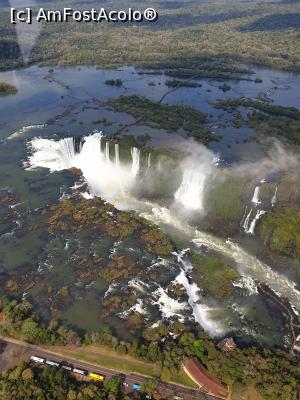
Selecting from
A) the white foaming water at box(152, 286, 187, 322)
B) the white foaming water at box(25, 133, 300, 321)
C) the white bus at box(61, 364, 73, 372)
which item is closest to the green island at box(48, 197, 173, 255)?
the white foaming water at box(25, 133, 300, 321)

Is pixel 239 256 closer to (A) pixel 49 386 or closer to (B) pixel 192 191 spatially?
(B) pixel 192 191

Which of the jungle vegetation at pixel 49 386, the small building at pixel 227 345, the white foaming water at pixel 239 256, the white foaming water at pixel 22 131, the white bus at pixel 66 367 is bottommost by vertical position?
the white bus at pixel 66 367

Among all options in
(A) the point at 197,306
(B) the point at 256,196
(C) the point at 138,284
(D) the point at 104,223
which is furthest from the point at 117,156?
(A) the point at 197,306

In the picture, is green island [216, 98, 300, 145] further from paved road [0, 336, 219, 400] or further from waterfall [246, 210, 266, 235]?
paved road [0, 336, 219, 400]

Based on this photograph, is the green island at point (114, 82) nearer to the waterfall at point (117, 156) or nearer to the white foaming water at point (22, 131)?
the white foaming water at point (22, 131)

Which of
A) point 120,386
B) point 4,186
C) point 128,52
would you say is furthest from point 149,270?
point 128,52

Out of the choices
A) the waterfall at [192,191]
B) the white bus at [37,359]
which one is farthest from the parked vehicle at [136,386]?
the waterfall at [192,191]
